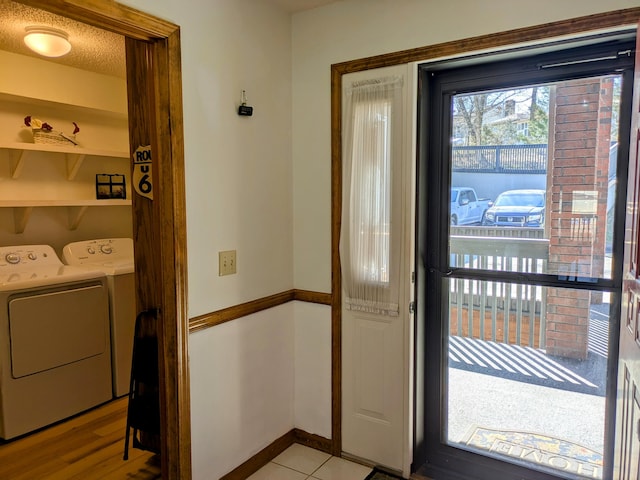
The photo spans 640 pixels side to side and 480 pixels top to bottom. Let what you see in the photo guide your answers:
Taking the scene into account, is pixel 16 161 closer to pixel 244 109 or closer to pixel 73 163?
pixel 73 163

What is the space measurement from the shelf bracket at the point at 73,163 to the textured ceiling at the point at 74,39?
0.71 m

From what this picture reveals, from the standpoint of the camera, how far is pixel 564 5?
6.05ft

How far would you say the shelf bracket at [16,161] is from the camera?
3254mm

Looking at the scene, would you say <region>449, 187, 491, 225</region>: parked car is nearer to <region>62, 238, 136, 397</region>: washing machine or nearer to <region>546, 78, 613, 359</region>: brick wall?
<region>546, 78, 613, 359</region>: brick wall

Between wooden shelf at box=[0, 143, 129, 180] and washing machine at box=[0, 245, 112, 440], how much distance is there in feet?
2.04

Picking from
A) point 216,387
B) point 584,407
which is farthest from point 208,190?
point 584,407

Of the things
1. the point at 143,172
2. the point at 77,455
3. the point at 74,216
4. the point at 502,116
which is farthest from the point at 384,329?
the point at 74,216

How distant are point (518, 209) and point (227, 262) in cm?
143

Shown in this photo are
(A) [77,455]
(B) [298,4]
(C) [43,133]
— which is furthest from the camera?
(C) [43,133]

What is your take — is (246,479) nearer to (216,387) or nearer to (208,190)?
(216,387)

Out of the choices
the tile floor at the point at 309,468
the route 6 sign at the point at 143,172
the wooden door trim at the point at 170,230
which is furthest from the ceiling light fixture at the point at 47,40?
the tile floor at the point at 309,468

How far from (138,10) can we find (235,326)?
4.77ft

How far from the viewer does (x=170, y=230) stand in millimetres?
1922

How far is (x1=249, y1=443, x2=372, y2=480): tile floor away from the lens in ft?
7.78
